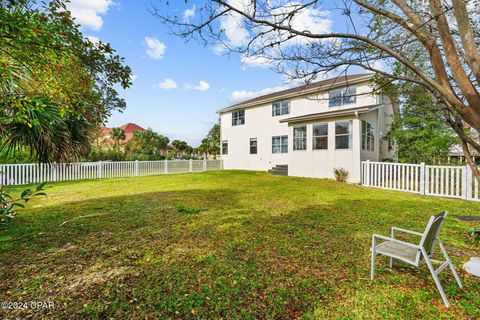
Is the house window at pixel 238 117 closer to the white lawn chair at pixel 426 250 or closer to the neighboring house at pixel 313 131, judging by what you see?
the neighboring house at pixel 313 131

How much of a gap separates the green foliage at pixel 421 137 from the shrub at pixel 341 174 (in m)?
4.28

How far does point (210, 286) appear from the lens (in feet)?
8.09

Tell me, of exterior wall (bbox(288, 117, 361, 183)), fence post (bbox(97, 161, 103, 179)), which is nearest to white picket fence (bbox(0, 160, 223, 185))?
fence post (bbox(97, 161, 103, 179))

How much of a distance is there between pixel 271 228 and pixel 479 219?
5121 mm

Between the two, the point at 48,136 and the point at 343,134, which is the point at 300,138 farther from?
the point at 48,136

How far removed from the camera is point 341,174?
11.3 metres

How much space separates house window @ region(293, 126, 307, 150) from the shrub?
2.64 m

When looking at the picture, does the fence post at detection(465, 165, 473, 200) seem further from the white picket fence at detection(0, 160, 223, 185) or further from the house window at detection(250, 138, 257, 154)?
the house window at detection(250, 138, 257, 154)

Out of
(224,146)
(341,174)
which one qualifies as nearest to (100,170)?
(224,146)

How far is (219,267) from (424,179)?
9.07m

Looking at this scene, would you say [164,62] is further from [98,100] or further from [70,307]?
[70,307]

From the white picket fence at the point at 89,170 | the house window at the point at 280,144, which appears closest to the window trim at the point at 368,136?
the house window at the point at 280,144

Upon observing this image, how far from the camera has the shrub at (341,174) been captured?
11.3m

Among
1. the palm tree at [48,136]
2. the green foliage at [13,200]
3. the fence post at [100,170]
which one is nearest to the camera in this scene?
the green foliage at [13,200]
